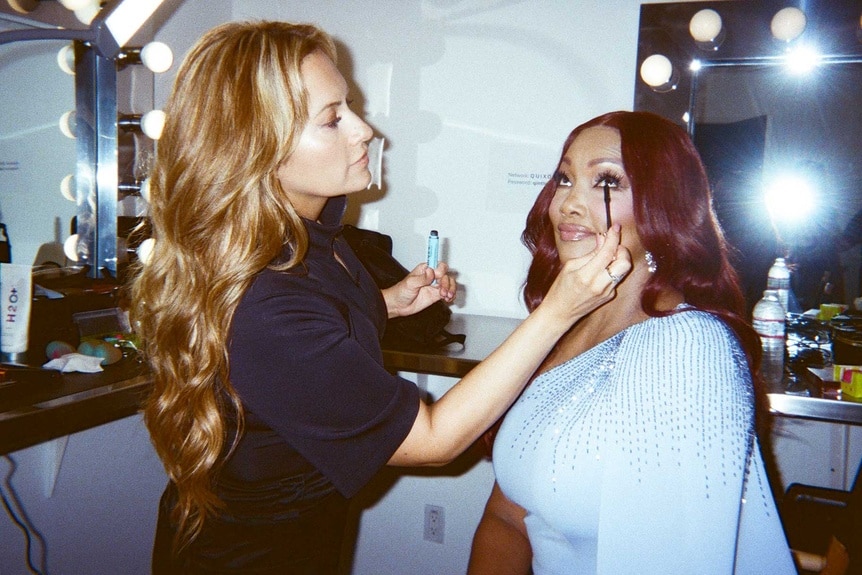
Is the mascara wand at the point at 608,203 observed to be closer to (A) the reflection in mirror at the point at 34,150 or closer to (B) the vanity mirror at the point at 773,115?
(B) the vanity mirror at the point at 773,115

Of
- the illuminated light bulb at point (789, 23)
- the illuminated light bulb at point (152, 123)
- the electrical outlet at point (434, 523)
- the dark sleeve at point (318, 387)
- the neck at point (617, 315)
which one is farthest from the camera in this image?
the electrical outlet at point (434, 523)

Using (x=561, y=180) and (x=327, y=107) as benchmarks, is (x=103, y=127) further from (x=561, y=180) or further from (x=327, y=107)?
(x=561, y=180)

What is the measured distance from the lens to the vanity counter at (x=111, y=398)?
3.73ft

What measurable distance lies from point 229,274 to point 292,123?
0.26 meters

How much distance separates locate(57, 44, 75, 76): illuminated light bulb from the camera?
5.84 feet

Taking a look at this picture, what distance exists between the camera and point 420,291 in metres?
1.49

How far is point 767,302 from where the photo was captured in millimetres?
1604

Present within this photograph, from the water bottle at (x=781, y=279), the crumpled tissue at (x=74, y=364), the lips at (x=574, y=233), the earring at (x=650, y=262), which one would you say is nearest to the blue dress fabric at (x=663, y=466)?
the earring at (x=650, y=262)

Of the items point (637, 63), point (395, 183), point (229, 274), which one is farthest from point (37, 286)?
point (637, 63)

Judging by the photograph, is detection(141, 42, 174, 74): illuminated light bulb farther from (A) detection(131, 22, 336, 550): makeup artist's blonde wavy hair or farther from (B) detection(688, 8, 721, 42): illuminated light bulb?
(B) detection(688, 8, 721, 42): illuminated light bulb

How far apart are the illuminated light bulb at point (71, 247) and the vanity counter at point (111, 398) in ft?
1.69

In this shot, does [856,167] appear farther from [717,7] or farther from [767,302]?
[717,7]

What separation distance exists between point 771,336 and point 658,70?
82 centimetres

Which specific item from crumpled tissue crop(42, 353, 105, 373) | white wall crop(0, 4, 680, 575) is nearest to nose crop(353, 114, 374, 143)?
crumpled tissue crop(42, 353, 105, 373)
